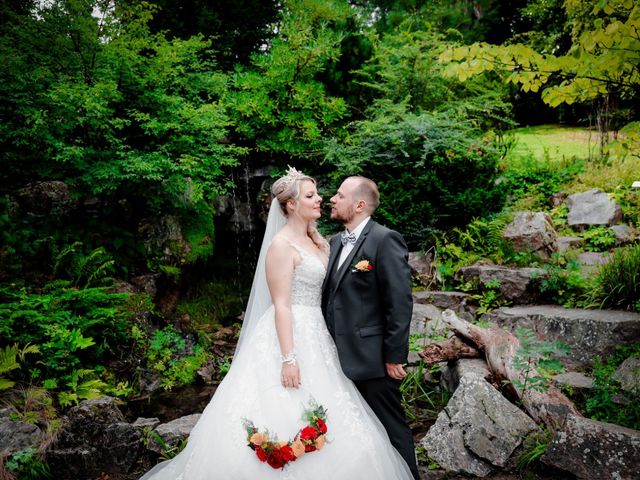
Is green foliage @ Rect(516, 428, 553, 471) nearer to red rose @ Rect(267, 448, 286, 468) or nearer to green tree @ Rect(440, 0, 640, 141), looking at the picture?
red rose @ Rect(267, 448, 286, 468)

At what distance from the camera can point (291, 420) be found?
9.78 ft

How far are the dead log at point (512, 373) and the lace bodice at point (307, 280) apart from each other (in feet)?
7.66

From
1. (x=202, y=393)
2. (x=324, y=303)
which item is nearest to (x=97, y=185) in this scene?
(x=202, y=393)

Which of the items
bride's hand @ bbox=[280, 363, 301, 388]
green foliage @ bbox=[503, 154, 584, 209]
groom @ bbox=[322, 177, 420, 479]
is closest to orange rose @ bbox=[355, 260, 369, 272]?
groom @ bbox=[322, 177, 420, 479]

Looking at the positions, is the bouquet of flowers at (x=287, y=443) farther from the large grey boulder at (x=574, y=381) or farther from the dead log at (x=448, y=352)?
the large grey boulder at (x=574, y=381)

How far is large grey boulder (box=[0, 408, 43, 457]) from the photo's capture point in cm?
424

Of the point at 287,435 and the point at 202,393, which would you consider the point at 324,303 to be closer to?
the point at 287,435

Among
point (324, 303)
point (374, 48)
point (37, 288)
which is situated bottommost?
point (37, 288)

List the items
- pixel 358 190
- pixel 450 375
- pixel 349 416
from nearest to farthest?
pixel 349 416 → pixel 358 190 → pixel 450 375

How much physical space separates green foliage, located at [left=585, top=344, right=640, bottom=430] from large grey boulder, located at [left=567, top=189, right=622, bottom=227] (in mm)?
3774

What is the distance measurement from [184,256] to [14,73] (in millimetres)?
3927

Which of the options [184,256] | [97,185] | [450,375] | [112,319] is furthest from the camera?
[184,256]

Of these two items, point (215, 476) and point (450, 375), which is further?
point (450, 375)

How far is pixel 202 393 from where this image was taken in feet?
21.4
